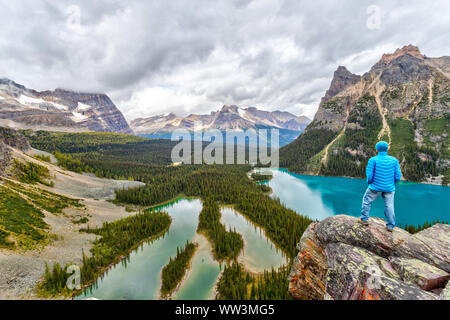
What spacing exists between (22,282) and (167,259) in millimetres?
13657

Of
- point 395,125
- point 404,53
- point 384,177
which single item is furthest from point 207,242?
point 404,53

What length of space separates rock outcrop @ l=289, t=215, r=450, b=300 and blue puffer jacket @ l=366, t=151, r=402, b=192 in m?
2.10

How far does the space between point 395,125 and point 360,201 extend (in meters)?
79.4

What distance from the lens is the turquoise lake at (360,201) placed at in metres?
35.6

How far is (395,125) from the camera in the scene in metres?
93.3

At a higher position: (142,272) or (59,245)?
(59,245)

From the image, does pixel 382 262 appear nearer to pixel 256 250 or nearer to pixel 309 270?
pixel 309 270

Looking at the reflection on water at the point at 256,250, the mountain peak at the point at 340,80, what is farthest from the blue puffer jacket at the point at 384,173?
the mountain peak at the point at 340,80

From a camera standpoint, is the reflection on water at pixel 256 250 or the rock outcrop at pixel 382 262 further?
the reflection on water at pixel 256 250

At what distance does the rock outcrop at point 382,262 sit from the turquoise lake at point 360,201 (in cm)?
3237

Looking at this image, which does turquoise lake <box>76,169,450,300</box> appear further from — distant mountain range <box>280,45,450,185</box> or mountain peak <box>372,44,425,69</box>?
mountain peak <box>372,44,425,69</box>

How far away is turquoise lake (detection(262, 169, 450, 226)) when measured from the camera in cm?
3564

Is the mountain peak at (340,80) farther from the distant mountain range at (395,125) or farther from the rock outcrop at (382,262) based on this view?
the rock outcrop at (382,262)
